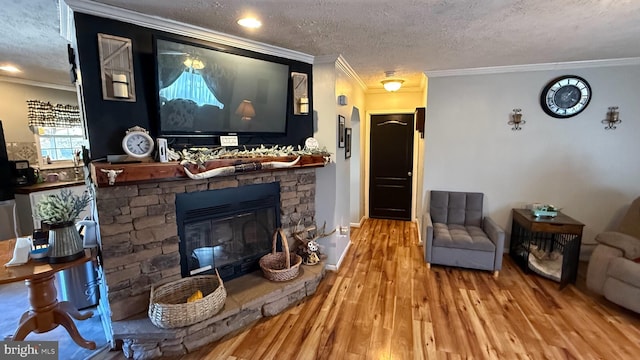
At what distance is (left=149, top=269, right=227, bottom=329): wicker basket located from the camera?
6.31ft

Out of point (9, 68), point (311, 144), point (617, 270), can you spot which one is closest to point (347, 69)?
point (311, 144)

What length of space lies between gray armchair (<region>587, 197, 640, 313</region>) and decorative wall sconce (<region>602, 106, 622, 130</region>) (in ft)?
4.38

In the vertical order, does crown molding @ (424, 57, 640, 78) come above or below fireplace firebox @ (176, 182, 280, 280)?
above

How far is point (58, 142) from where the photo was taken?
14.6 feet

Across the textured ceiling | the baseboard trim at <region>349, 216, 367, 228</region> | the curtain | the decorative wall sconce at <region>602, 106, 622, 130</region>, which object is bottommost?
the baseboard trim at <region>349, 216, 367, 228</region>

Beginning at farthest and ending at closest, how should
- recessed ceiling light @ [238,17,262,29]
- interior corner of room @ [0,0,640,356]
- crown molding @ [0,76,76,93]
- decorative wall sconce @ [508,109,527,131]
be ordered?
crown molding @ [0,76,76,93] → decorative wall sconce @ [508,109,527,131] → recessed ceiling light @ [238,17,262,29] → interior corner of room @ [0,0,640,356]

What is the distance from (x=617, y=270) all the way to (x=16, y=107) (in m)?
7.16

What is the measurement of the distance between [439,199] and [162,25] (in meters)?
3.56

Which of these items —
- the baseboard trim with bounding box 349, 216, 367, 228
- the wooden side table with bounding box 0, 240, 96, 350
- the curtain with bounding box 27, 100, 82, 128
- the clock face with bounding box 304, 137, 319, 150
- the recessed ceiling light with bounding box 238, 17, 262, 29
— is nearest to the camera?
the wooden side table with bounding box 0, 240, 96, 350

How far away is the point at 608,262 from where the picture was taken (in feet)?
8.35

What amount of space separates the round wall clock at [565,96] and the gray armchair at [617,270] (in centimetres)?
153

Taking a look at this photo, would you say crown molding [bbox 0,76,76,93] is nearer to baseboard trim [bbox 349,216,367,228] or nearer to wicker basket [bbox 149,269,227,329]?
wicker basket [bbox 149,269,227,329]

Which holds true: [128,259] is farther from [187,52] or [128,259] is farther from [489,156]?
[489,156]

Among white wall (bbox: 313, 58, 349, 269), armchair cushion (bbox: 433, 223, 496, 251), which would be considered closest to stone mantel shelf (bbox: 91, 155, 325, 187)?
white wall (bbox: 313, 58, 349, 269)
